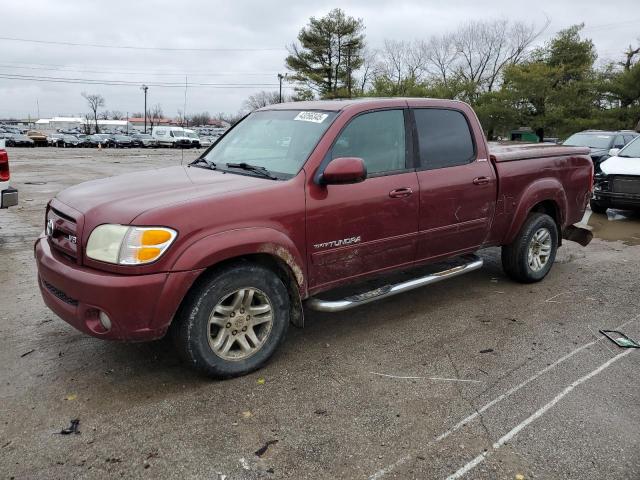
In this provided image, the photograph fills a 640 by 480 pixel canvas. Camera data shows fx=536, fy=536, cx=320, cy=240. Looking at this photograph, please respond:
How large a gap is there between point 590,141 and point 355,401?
14.0 meters

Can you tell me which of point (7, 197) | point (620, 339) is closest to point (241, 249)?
point (620, 339)

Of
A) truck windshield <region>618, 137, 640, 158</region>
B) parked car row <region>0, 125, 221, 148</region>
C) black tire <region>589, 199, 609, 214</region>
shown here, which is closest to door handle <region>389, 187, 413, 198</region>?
black tire <region>589, 199, 609, 214</region>

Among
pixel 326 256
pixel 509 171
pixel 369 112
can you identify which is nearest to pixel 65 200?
pixel 326 256

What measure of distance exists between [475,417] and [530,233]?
9.23 feet

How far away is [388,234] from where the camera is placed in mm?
4109

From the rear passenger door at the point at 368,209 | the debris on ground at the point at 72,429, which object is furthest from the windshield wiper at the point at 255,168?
the debris on ground at the point at 72,429

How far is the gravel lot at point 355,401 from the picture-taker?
268 cm

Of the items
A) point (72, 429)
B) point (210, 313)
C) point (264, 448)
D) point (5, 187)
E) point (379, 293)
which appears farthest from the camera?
point (5, 187)

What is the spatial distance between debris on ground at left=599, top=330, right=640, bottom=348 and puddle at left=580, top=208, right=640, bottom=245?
4151 millimetres

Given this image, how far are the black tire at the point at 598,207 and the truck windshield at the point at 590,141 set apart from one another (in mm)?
4111

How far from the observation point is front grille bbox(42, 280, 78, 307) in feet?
10.6

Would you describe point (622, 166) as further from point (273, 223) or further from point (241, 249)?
point (241, 249)

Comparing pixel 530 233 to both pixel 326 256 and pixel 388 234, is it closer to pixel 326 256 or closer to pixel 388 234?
pixel 388 234

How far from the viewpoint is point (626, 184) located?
9617mm
